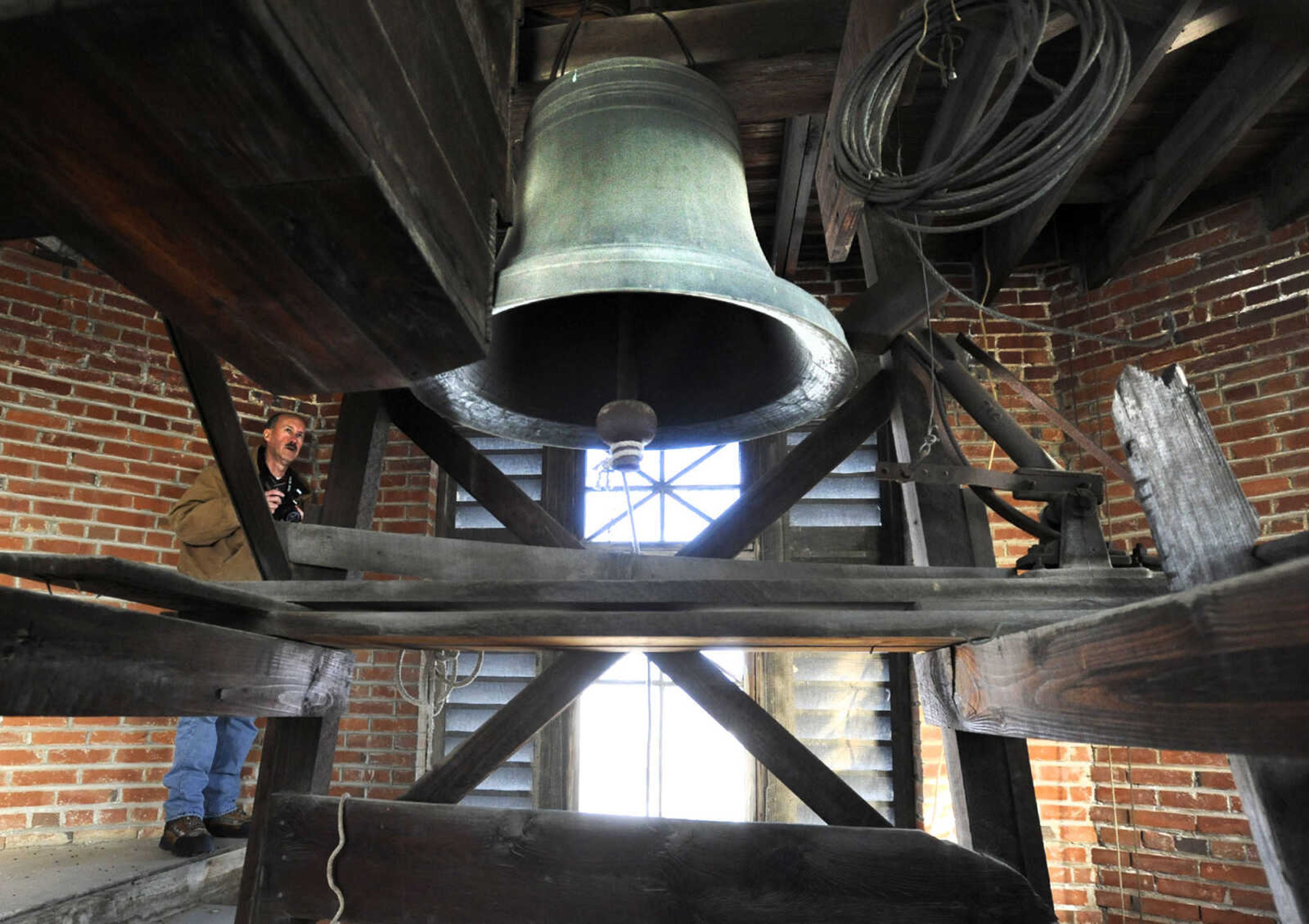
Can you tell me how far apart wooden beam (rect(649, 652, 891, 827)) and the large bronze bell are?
477 millimetres

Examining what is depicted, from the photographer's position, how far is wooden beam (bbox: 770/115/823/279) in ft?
8.68

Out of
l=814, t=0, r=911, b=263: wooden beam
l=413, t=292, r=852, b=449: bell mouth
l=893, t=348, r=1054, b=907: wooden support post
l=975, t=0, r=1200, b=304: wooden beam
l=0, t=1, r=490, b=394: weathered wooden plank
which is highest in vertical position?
l=975, t=0, r=1200, b=304: wooden beam

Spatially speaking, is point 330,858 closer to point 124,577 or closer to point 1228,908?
point 124,577

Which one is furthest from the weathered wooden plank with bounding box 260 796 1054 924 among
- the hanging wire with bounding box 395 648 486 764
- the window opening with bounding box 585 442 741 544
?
the window opening with bounding box 585 442 741 544

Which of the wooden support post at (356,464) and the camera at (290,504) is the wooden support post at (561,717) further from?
the wooden support post at (356,464)

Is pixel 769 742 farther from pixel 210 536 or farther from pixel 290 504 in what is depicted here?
pixel 210 536

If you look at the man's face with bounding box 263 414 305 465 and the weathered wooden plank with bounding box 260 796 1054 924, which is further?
the man's face with bounding box 263 414 305 465

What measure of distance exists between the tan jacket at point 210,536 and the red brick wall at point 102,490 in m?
0.19

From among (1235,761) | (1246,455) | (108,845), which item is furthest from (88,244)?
(1246,455)

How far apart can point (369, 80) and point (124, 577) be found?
2.03 ft

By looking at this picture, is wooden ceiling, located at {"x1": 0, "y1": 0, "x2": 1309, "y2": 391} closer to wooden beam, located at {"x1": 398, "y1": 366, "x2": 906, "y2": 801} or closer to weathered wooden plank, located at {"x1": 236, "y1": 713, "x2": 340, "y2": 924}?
wooden beam, located at {"x1": 398, "y1": 366, "x2": 906, "y2": 801}

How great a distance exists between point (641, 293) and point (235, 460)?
846mm

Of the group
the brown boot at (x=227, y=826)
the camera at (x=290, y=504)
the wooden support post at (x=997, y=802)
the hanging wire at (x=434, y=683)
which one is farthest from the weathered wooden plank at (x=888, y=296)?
the brown boot at (x=227, y=826)

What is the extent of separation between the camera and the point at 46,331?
3500mm
